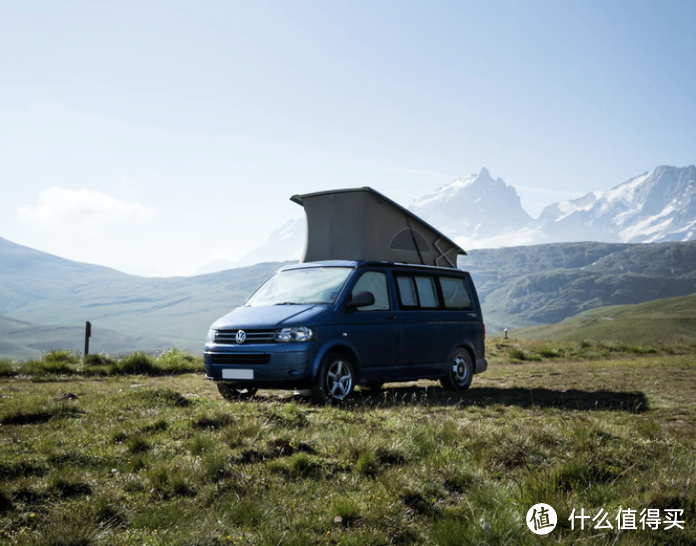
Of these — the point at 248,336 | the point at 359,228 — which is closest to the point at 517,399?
the point at 248,336

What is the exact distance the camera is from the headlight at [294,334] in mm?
8859

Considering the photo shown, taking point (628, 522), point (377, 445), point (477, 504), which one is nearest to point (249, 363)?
point (377, 445)

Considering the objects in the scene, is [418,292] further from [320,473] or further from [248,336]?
[320,473]

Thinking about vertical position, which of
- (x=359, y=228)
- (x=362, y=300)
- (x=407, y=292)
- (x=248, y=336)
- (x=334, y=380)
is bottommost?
(x=334, y=380)

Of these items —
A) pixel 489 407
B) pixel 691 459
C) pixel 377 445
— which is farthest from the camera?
pixel 489 407

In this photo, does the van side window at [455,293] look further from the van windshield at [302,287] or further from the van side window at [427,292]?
the van windshield at [302,287]

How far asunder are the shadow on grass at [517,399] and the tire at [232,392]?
163 centimetres

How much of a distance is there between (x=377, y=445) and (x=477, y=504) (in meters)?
1.41

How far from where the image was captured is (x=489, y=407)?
8.45 meters

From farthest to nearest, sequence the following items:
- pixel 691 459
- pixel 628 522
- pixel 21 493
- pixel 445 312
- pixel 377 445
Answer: pixel 445 312
pixel 377 445
pixel 691 459
pixel 21 493
pixel 628 522

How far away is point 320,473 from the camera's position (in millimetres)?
4656

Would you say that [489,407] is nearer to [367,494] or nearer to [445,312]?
[445,312]

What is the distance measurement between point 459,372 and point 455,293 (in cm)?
147

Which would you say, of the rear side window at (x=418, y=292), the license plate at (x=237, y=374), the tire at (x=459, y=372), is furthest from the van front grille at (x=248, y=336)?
the tire at (x=459, y=372)
